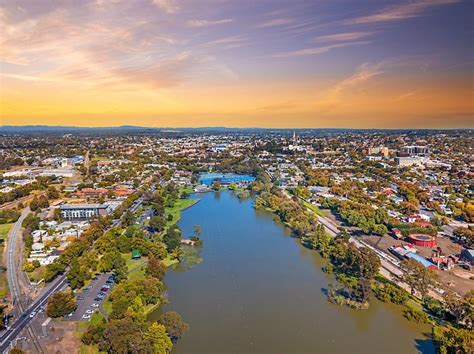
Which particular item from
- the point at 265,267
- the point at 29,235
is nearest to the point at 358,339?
the point at 265,267

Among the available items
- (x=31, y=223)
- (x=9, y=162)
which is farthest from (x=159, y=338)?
(x=9, y=162)

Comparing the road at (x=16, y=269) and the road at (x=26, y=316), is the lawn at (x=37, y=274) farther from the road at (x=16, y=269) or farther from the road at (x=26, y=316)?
the road at (x=26, y=316)

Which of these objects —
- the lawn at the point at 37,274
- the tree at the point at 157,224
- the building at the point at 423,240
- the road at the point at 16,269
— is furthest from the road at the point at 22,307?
the building at the point at 423,240

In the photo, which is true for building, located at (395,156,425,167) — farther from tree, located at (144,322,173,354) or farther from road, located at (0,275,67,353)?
tree, located at (144,322,173,354)

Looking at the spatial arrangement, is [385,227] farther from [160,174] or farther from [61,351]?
[160,174]

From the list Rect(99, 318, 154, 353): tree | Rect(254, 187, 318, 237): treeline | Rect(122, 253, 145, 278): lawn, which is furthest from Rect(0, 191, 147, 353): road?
Rect(254, 187, 318, 237): treeline

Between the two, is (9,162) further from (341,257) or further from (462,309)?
(462,309)
